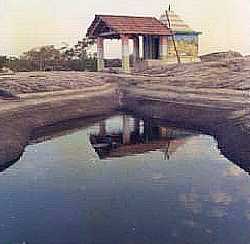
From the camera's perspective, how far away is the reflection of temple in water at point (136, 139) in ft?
47.3

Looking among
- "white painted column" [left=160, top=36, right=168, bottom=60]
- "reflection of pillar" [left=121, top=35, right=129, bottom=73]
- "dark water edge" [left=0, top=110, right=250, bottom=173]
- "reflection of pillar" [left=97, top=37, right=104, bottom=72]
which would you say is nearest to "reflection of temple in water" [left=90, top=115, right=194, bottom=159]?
"dark water edge" [left=0, top=110, right=250, bottom=173]

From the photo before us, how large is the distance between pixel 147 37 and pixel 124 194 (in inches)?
796

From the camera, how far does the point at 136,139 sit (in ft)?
52.6

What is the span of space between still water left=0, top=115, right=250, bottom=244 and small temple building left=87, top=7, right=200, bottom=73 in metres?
12.1

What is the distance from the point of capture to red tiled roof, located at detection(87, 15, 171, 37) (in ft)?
84.2

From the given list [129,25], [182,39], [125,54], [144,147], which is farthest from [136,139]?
[182,39]

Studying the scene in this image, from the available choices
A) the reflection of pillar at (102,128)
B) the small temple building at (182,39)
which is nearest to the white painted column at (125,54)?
the small temple building at (182,39)

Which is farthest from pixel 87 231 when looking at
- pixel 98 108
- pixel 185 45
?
pixel 185 45

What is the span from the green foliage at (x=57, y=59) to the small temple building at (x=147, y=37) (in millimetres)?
1812

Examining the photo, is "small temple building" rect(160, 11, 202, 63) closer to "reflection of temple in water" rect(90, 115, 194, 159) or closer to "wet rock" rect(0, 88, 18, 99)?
"reflection of temple in water" rect(90, 115, 194, 159)

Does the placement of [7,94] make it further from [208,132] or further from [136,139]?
[208,132]

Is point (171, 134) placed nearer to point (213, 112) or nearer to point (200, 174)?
point (213, 112)

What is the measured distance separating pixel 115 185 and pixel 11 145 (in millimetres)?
4050

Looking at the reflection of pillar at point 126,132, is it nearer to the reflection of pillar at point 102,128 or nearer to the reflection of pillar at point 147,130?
the reflection of pillar at point 147,130
